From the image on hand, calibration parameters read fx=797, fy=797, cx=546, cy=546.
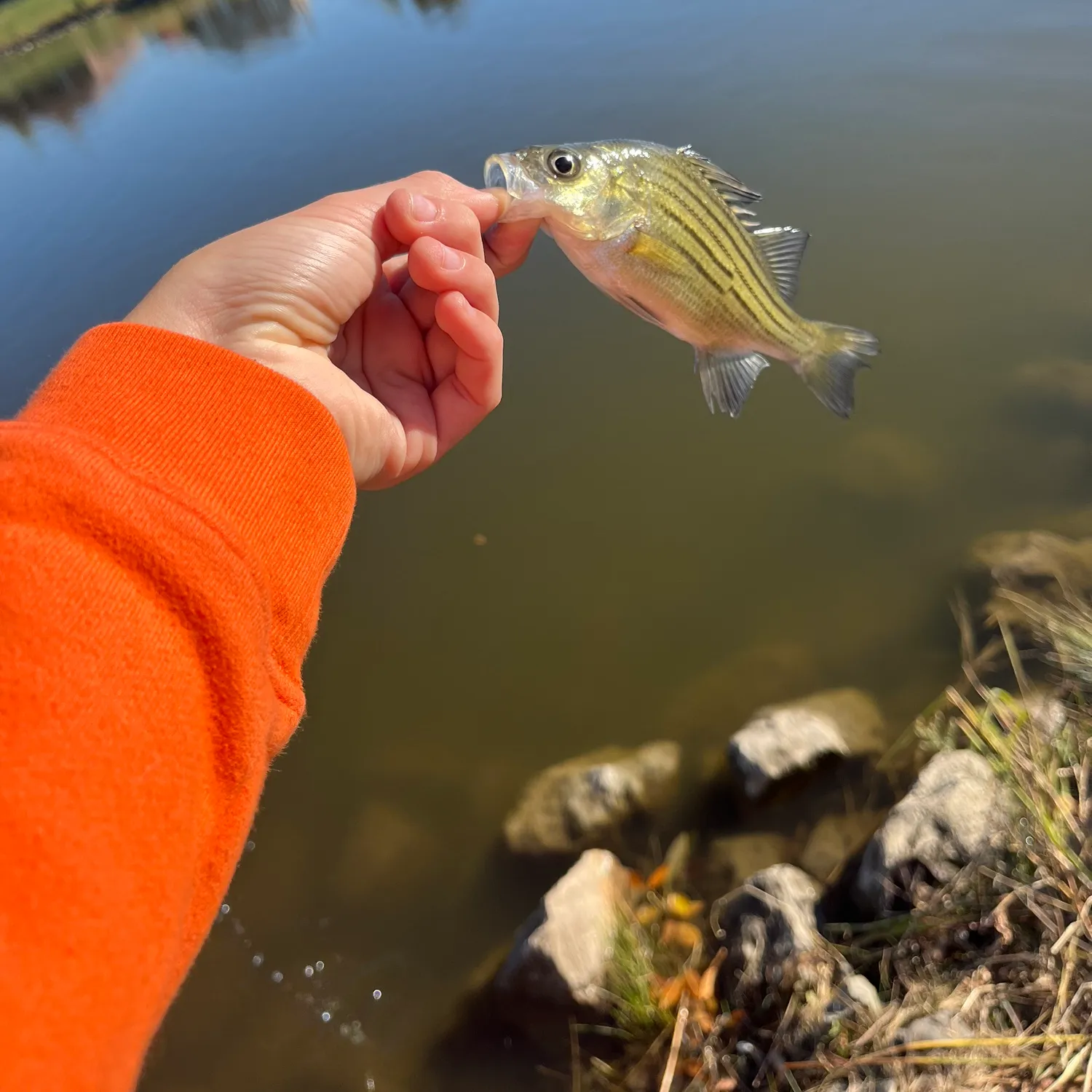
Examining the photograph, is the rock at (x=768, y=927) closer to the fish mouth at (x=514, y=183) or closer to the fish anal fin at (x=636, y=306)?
the fish anal fin at (x=636, y=306)

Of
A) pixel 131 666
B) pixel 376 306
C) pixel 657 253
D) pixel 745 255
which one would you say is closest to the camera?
pixel 131 666

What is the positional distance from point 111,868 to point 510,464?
4574 mm

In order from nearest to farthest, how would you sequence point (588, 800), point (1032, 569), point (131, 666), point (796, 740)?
point (131, 666), point (796, 740), point (588, 800), point (1032, 569)

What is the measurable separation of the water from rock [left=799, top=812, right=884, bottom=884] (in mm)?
131

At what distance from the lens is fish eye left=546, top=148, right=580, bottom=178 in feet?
6.77

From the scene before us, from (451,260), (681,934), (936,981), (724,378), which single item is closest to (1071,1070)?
(936,981)

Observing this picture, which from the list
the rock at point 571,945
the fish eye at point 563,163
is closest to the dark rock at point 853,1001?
the rock at point 571,945

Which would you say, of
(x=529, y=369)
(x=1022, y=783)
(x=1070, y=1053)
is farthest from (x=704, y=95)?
(x=1070, y=1053)

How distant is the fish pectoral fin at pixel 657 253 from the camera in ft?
7.20

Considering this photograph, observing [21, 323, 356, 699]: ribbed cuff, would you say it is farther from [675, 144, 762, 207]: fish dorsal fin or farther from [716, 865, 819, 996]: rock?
[716, 865, 819, 996]: rock

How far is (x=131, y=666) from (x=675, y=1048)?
87.4 inches

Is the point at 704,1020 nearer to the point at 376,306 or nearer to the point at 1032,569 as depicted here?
the point at 376,306

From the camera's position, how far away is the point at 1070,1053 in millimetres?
1932

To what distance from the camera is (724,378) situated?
258 cm
